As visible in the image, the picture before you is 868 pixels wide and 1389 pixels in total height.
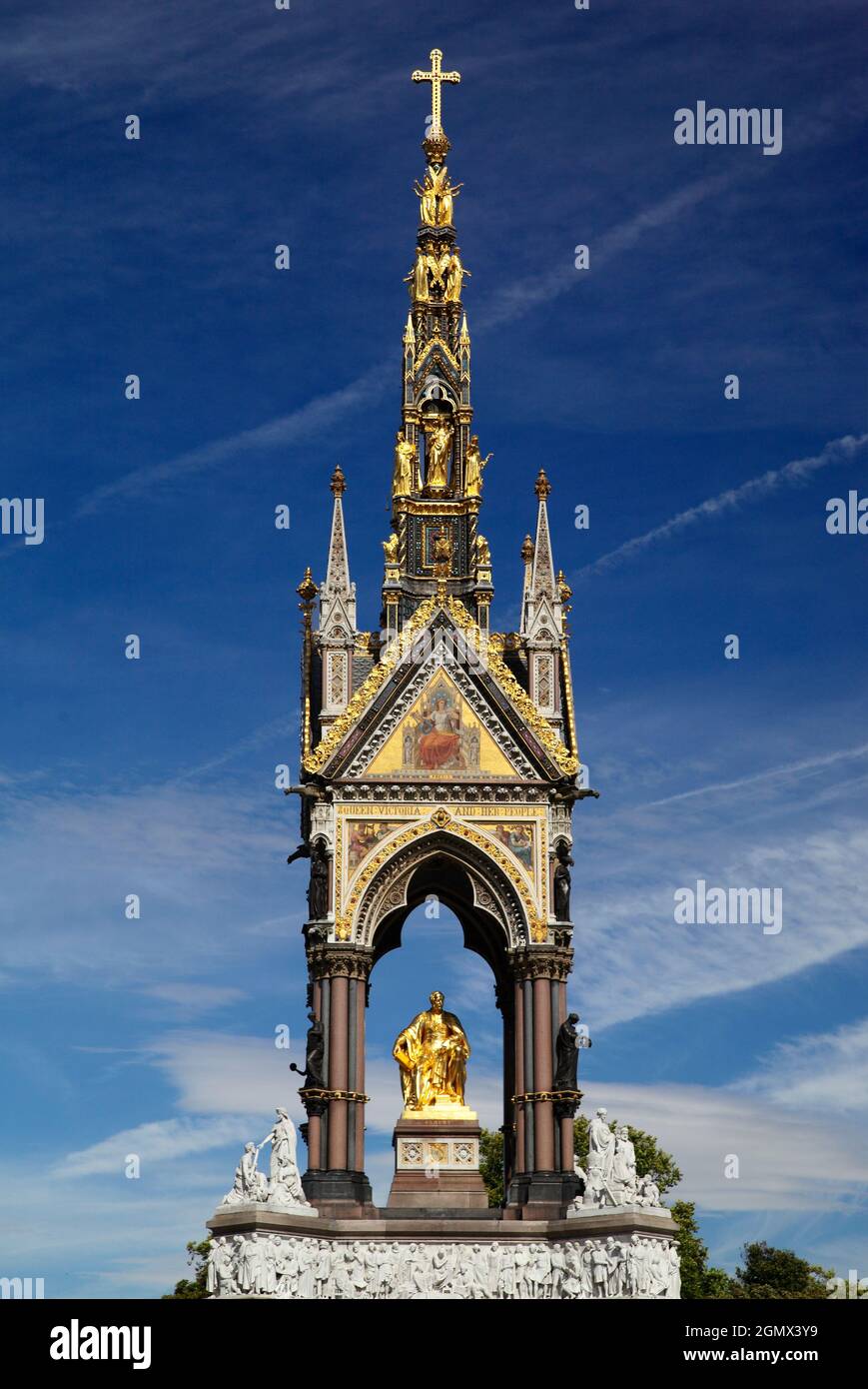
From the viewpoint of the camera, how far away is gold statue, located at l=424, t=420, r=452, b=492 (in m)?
48.8

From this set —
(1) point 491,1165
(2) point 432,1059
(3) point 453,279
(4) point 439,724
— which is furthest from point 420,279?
(1) point 491,1165

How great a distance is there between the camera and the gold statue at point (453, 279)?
164 feet

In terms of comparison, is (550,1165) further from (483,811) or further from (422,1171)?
(483,811)

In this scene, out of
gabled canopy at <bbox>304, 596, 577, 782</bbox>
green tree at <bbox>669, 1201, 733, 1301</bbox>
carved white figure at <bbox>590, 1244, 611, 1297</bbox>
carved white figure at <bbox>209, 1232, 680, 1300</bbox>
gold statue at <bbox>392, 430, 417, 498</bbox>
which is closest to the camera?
carved white figure at <bbox>209, 1232, 680, 1300</bbox>

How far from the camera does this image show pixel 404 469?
159ft

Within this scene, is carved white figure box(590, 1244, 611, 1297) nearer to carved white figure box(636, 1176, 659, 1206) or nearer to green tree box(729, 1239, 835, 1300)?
carved white figure box(636, 1176, 659, 1206)

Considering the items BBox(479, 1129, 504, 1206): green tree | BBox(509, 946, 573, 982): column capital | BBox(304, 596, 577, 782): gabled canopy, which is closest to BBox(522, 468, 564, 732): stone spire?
BBox(304, 596, 577, 782): gabled canopy

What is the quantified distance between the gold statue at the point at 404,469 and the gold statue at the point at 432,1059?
11.1 metres

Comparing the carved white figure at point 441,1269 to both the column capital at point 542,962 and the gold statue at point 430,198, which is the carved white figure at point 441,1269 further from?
the gold statue at point 430,198

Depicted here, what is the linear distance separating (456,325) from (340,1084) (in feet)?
55.4

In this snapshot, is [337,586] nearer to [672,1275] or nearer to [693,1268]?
[672,1275]

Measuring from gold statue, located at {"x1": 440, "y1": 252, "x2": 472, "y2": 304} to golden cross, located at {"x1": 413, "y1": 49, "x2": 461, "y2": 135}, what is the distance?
10.2ft

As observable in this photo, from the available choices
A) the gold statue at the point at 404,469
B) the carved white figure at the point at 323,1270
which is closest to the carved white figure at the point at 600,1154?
the carved white figure at the point at 323,1270


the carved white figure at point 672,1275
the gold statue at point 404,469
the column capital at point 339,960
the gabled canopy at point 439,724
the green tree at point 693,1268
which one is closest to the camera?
the carved white figure at point 672,1275
